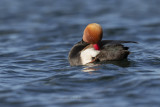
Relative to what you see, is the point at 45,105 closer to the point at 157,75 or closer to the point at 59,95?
the point at 59,95

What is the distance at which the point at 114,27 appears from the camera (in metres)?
13.8

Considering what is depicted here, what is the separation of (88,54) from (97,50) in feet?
0.83

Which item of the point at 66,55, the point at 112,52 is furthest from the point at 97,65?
the point at 66,55

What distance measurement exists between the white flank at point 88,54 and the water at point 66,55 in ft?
0.70

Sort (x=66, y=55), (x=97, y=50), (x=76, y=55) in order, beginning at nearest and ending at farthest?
(x=97, y=50)
(x=76, y=55)
(x=66, y=55)

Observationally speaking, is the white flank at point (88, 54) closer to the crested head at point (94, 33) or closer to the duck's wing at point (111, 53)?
the duck's wing at point (111, 53)

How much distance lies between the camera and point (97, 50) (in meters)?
8.29

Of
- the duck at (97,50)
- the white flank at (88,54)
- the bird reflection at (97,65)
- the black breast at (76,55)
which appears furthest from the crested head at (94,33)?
the bird reflection at (97,65)

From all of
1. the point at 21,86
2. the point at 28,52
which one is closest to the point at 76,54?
the point at 21,86

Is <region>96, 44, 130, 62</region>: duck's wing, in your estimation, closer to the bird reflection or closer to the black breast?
the bird reflection

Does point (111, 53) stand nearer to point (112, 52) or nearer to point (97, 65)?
point (112, 52)

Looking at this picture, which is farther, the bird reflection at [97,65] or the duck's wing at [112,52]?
the duck's wing at [112,52]

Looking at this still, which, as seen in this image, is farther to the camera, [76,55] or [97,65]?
[76,55]

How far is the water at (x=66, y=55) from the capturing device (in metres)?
6.39
